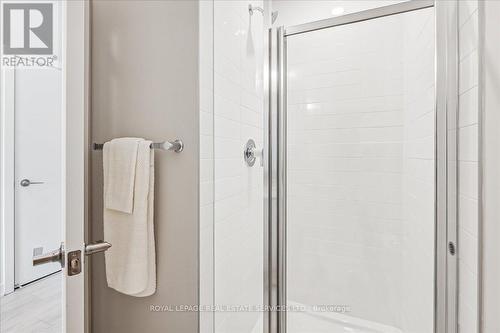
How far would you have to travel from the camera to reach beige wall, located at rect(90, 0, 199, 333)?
0.93m

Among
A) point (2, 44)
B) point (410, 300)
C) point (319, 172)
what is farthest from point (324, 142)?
point (2, 44)

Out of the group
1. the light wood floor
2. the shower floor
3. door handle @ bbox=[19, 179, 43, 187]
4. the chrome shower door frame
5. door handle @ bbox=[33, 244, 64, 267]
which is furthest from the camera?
the shower floor

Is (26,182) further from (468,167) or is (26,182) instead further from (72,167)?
(468,167)

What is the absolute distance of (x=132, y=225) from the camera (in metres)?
0.90

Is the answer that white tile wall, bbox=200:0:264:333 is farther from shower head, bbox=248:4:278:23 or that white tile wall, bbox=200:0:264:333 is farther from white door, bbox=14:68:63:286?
white door, bbox=14:68:63:286

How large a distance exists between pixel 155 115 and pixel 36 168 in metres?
0.65

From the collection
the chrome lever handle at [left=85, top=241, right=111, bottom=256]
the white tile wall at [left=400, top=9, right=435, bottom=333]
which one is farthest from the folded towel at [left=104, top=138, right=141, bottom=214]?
the white tile wall at [left=400, top=9, right=435, bottom=333]

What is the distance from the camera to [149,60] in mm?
937

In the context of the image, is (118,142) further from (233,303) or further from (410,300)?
(410,300)

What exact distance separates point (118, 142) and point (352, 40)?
1.00m

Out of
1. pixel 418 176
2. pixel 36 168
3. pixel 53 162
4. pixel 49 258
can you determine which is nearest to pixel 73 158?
pixel 49 258

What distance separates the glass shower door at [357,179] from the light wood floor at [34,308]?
87 centimetres

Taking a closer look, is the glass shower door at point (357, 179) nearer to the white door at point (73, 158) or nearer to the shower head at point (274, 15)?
the shower head at point (274, 15)

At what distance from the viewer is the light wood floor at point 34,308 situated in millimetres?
985
